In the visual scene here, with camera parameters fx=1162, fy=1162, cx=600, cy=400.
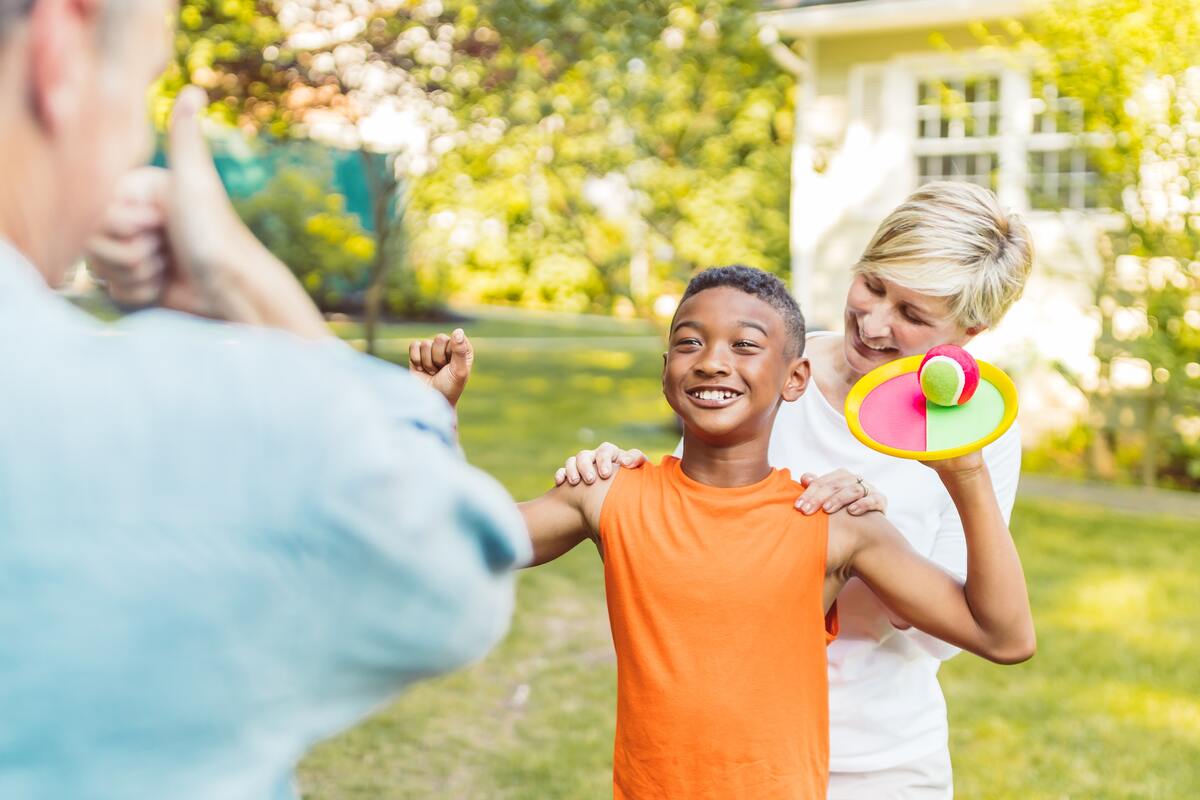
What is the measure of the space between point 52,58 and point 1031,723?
4.82 m

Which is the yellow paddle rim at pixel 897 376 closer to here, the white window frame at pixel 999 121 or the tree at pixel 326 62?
the white window frame at pixel 999 121

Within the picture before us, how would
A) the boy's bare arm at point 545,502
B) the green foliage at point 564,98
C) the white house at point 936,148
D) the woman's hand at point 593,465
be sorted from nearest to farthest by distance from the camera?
1. the boy's bare arm at point 545,502
2. the woman's hand at point 593,465
3. the white house at point 936,148
4. the green foliage at point 564,98

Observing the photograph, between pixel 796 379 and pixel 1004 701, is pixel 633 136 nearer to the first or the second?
pixel 1004 701

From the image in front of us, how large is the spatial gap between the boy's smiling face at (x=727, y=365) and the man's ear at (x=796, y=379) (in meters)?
0.03

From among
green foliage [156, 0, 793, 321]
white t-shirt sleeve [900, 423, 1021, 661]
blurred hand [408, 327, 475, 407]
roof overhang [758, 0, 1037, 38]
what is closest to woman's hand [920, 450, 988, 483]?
white t-shirt sleeve [900, 423, 1021, 661]

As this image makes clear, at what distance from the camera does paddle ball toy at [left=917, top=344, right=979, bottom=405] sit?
177cm

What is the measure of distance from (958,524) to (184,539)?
5.90 ft

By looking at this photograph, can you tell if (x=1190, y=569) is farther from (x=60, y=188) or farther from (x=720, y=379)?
(x=60, y=188)

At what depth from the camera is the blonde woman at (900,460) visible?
7.08ft

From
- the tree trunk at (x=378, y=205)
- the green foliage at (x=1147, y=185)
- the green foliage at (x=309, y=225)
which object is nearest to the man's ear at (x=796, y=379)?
the green foliage at (x=1147, y=185)

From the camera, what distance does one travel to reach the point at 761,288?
208 centimetres

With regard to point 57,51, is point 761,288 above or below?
below

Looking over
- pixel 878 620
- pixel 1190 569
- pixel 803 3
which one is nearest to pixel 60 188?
pixel 878 620

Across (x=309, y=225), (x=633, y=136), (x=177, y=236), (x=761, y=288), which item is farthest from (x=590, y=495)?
(x=309, y=225)
